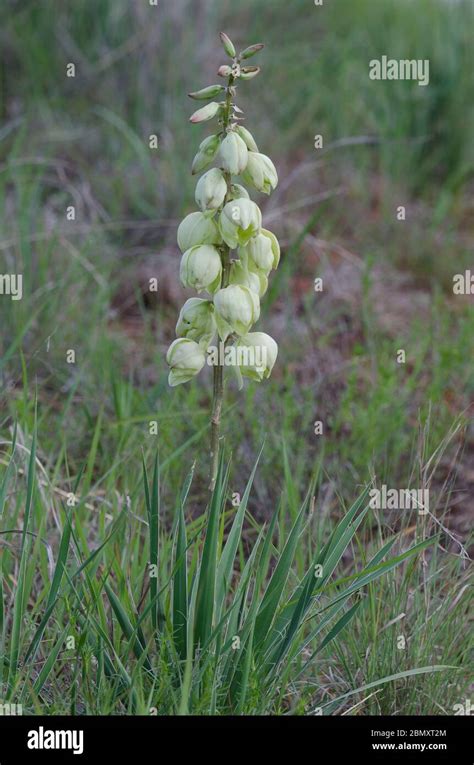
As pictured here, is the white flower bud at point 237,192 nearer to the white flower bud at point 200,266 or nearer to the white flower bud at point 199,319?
the white flower bud at point 200,266

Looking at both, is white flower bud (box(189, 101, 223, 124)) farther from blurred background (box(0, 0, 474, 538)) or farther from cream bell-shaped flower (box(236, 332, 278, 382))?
blurred background (box(0, 0, 474, 538))

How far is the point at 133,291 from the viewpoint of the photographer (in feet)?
15.0

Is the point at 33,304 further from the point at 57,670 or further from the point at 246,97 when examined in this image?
the point at 246,97

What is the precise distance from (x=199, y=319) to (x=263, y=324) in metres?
2.14

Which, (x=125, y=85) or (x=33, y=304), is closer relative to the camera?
(x=33, y=304)

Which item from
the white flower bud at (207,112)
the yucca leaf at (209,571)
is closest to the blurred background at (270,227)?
the yucca leaf at (209,571)

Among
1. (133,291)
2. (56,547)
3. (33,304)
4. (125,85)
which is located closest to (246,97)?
(125,85)

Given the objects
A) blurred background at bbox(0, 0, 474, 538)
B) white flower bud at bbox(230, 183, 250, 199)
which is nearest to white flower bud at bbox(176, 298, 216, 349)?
white flower bud at bbox(230, 183, 250, 199)

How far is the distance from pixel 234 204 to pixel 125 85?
3937 millimetres

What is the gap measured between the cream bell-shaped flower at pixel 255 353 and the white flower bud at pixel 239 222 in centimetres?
21

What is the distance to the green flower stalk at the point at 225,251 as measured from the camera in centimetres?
194

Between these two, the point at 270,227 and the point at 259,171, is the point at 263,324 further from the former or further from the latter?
the point at 259,171

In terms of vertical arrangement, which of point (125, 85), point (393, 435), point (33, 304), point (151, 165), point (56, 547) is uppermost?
point (125, 85)

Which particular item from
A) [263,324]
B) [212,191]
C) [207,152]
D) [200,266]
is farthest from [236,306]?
[263,324]
